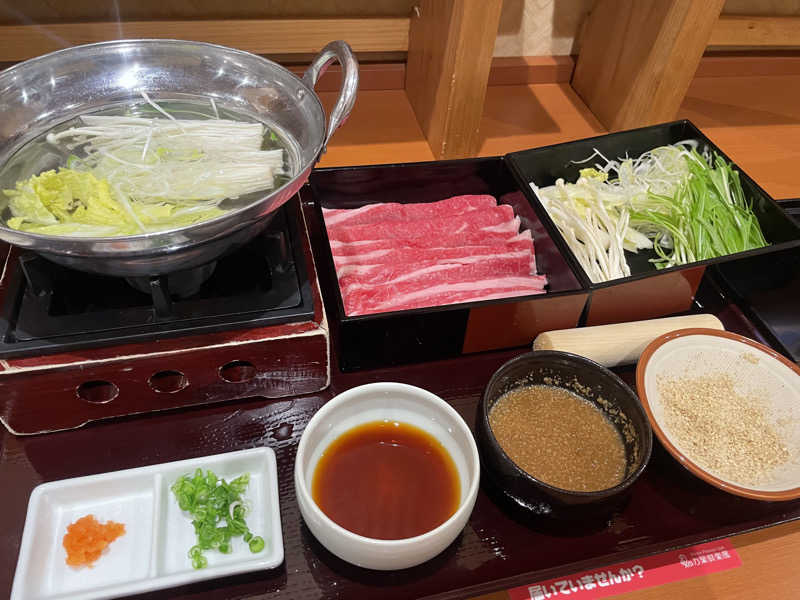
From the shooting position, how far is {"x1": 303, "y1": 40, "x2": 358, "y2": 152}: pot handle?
1.24 metres

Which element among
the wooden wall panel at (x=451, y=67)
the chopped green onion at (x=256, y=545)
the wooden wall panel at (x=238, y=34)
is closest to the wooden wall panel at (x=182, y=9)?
the wooden wall panel at (x=238, y=34)

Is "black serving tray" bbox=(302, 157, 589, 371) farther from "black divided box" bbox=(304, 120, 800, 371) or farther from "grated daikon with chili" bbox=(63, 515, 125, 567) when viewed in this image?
"grated daikon with chili" bbox=(63, 515, 125, 567)

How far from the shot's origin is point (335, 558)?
3.87 ft

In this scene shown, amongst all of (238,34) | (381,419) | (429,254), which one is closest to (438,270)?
(429,254)

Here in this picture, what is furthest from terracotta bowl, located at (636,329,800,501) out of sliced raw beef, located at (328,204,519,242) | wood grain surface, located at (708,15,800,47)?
wood grain surface, located at (708,15,800,47)

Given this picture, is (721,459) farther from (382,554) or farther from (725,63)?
(725,63)

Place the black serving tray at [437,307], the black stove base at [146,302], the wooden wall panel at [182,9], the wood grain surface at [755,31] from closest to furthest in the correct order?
the black stove base at [146,302] < the black serving tray at [437,307] < the wooden wall panel at [182,9] < the wood grain surface at [755,31]

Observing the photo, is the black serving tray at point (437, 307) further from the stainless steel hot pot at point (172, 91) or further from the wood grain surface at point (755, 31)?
the wood grain surface at point (755, 31)

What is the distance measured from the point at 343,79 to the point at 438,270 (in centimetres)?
54

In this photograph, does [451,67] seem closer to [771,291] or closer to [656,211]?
[656,211]

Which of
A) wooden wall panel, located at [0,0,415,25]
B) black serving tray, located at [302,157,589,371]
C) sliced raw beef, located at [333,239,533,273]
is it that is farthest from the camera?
wooden wall panel, located at [0,0,415,25]

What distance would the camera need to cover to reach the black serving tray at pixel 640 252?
Answer: 4.99ft

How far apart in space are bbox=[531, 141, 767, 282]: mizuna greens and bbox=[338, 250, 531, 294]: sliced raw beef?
0.20 metres

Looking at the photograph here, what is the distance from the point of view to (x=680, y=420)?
4.40 ft
